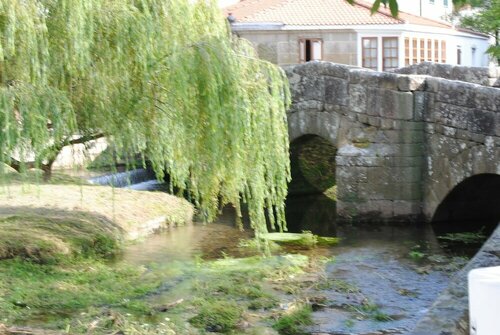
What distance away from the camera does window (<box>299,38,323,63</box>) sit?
2745 centimetres

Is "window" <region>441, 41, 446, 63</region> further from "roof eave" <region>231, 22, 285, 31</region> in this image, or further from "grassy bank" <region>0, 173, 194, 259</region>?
"grassy bank" <region>0, 173, 194, 259</region>

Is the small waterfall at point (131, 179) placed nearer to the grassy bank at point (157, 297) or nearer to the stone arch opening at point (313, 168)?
the stone arch opening at point (313, 168)

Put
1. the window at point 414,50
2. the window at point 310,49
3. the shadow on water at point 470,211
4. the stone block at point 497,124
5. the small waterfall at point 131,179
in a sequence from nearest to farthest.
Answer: the stone block at point 497,124, the shadow on water at point 470,211, the small waterfall at point 131,179, the window at point 310,49, the window at point 414,50

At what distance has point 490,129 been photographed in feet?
41.5

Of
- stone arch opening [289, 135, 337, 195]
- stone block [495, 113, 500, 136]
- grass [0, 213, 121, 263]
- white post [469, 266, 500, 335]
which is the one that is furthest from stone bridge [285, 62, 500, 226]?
white post [469, 266, 500, 335]

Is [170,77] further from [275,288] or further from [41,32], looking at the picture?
[275,288]

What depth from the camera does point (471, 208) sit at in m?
14.9

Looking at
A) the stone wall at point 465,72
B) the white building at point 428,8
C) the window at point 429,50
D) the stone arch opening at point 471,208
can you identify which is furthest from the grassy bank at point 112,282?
the white building at point 428,8

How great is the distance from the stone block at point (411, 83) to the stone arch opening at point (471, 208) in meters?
1.51

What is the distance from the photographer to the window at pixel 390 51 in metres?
28.1

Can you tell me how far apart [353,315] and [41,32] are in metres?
3.55

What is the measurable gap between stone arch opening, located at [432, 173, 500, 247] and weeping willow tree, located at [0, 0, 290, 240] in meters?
6.17

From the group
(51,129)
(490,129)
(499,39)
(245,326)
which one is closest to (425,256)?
(490,129)

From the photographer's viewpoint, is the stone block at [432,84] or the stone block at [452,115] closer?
the stone block at [452,115]
